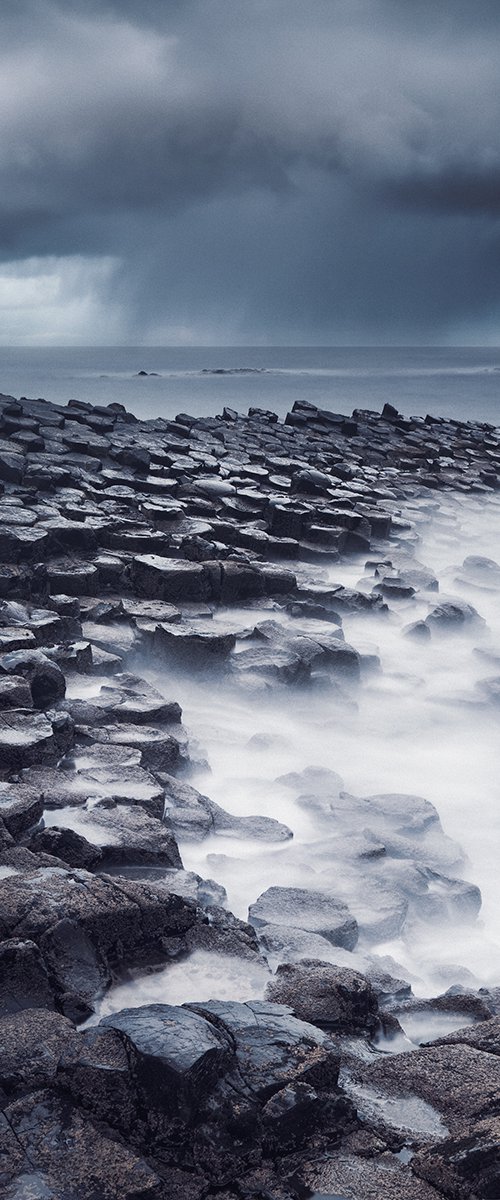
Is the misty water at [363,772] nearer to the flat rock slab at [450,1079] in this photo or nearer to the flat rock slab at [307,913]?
the flat rock slab at [307,913]

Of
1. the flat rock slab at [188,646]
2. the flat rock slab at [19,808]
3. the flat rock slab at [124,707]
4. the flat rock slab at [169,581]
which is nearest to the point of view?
the flat rock slab at [19,808]

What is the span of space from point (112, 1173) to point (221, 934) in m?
1.17

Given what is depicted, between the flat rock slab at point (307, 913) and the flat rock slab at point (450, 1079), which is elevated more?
the flat rock slab at point (450, 1079)

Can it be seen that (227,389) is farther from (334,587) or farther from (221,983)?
(221,983)

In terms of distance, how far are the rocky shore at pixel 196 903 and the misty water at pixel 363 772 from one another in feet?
0.12

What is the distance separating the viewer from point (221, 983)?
2.86 meters

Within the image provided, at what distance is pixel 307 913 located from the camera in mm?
3562

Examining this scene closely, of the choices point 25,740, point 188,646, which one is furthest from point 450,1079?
point 188,646

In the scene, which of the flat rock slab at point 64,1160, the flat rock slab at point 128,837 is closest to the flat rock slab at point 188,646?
the flat rock slab at point 128,837

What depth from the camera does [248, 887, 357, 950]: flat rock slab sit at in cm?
347

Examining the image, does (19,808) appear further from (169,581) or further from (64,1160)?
(169,581)

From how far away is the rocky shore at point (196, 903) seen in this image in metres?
2.07

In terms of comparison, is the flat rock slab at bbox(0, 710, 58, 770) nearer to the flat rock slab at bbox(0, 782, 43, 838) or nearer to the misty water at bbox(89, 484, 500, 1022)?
the flat rock slab at bbox(0, 782, 43, 838)

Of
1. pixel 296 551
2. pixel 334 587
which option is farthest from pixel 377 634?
pixel 296 551
